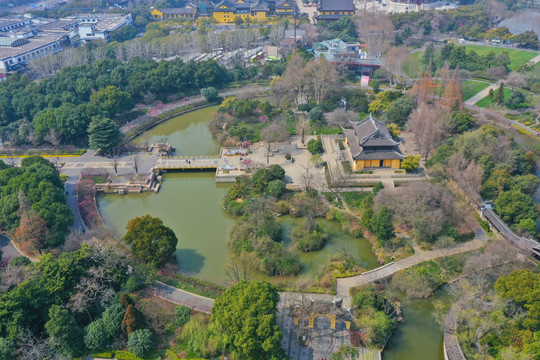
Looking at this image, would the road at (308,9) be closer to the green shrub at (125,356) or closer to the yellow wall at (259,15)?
the yellow wall at (259,15)

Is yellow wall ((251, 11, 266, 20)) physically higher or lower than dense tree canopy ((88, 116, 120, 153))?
higher

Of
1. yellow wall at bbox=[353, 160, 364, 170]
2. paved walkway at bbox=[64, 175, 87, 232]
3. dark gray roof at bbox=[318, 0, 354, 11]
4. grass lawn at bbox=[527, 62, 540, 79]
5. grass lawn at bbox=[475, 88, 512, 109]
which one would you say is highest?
dark gray roof at bbox=[318, 0, 354, 11]

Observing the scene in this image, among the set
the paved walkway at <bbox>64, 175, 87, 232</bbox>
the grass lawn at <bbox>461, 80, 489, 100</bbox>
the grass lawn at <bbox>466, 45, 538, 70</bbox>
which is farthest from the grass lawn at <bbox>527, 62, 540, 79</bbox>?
the paved walkway at <bbox>64, 175, 87, 232</bbox>

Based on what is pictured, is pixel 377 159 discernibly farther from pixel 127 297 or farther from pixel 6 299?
pixel 6 299

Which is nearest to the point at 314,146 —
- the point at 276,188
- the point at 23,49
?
the point at 276,188

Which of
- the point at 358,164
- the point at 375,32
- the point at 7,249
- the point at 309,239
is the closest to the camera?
the point at 7,249

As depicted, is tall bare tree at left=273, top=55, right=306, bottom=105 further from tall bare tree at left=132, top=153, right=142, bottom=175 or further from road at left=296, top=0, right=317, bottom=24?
road at left=296, top=0, right=317, bottom=24

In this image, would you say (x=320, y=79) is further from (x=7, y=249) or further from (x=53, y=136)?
(x=7, y=249)
